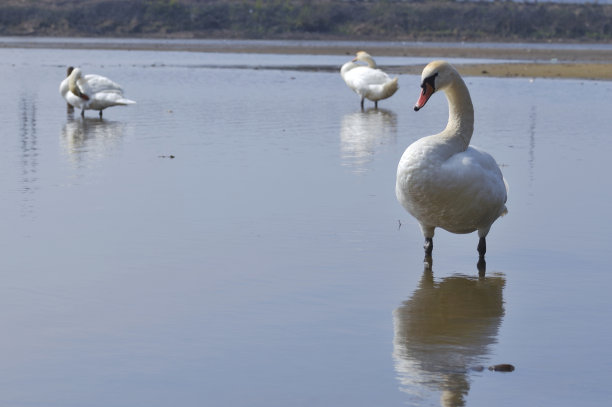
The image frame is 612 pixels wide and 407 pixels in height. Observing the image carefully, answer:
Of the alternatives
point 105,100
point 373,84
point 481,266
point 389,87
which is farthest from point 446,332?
point 373,84

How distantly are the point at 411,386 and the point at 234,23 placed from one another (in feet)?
→ 315

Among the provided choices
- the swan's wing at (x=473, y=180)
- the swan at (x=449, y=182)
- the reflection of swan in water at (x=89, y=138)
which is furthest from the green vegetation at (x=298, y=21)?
the swan's wing at (x=473, y=180)

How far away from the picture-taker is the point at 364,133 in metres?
17.1

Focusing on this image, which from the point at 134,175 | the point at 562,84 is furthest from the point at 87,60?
the point at 134,175

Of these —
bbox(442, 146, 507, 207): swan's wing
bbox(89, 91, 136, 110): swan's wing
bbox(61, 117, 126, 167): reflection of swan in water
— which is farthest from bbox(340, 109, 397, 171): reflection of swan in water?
bbox(442, 146, 507, 207): swan's wing

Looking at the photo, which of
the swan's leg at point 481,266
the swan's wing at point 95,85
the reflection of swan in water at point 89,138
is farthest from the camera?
the swan's wing at point 95,85

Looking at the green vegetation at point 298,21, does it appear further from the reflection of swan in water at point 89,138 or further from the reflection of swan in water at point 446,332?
the reflection of swan in water at point 446,332

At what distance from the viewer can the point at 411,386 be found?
17.1 ft

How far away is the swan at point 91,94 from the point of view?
1967cm

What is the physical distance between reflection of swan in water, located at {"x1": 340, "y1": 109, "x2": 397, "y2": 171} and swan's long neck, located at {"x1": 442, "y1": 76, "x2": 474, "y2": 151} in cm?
452

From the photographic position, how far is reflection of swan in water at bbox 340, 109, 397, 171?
13820 mm

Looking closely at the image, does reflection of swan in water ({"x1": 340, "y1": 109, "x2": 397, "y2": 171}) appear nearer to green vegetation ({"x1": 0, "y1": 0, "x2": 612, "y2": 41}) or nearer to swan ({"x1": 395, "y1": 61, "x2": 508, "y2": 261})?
swan ({"x1": 395, "y1": 61, "x2": 508, "y2": 261})

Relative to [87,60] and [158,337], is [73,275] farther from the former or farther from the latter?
[87,60]

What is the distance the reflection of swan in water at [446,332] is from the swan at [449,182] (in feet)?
1.36
